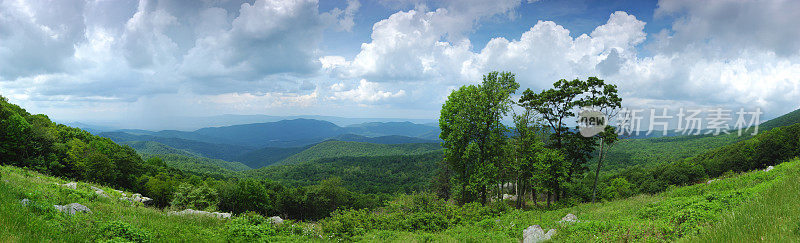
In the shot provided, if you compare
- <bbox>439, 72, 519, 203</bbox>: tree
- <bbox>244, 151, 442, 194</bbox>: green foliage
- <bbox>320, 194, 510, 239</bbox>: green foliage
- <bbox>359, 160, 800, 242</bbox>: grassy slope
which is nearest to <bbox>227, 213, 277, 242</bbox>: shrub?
<bbox>320, 194, 510, 239</bbox>: green foliage

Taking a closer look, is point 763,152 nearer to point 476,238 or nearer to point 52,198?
point 476,238

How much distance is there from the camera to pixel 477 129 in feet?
70.0

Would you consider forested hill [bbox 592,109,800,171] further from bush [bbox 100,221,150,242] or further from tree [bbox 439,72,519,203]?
bush [bbox 100,221,150,242]

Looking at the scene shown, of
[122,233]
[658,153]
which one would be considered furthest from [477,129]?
[658,153]

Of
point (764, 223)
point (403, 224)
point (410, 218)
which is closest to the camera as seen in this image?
point (764, 223)

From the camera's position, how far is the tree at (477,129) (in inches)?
829

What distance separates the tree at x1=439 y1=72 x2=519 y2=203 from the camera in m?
21.1

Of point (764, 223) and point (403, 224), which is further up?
point (764, 223)

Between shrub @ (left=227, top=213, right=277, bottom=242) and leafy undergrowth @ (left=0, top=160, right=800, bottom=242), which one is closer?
leafy undergrowth @ (left=0, top=160, right=800, bottom=242)

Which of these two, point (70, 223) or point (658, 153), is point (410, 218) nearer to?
point (70, 223)

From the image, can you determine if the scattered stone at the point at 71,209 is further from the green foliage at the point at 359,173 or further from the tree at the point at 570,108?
the green foliage at the point at 359,173

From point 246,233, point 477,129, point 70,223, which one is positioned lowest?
point 246,233

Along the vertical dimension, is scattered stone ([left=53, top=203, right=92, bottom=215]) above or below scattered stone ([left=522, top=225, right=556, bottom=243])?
above

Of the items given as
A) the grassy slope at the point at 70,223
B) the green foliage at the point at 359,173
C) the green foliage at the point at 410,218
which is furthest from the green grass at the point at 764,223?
the green foliage at the point at 359,173
